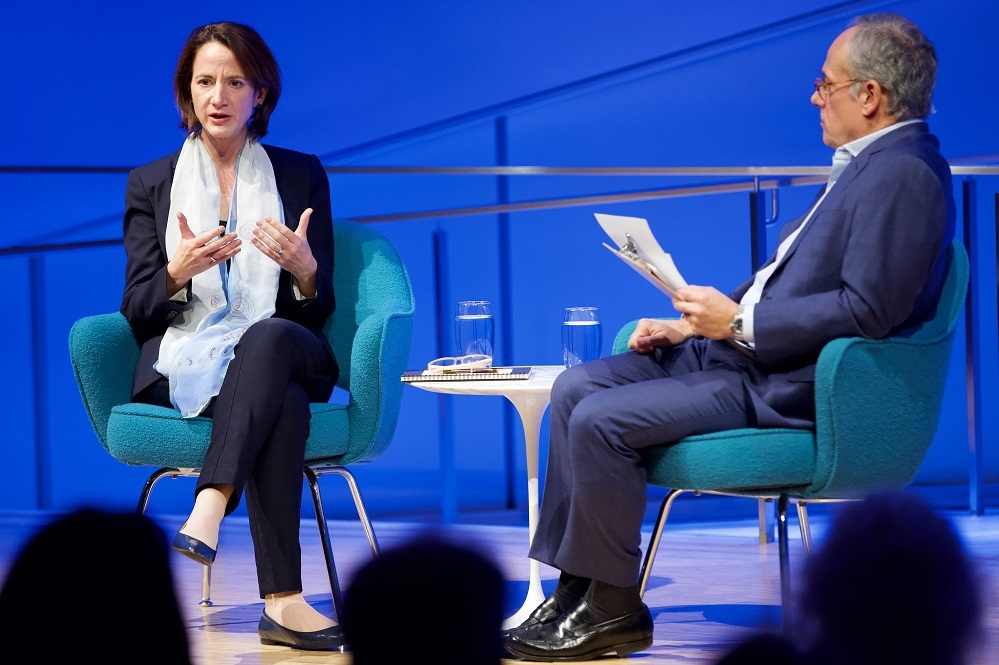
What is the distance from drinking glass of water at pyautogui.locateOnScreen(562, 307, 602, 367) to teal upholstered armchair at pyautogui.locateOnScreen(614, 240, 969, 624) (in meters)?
0.43

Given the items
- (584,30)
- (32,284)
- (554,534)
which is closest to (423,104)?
(584,30)

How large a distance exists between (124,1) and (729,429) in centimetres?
341

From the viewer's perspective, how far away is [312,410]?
7.48 ft

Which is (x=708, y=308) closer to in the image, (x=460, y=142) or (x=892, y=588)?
(x=892, y=588)

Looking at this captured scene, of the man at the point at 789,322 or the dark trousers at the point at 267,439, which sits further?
the dark trousers at the point at 267,439

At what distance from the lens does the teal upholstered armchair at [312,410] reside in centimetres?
225

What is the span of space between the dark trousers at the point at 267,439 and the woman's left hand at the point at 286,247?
20 centimetres

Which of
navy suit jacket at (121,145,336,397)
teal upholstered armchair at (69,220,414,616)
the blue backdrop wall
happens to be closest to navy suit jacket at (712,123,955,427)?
teal upholstered armchair at (69,220,414,616)

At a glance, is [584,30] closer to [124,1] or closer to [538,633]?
[124,1]

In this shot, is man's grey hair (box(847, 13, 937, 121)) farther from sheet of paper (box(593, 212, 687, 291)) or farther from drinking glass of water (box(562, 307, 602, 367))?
drinking glass of water (box(562, 307, 602, 367))

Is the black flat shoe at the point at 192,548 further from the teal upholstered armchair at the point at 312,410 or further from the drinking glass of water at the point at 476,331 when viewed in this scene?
the drinking glass of water at the point at 476,331

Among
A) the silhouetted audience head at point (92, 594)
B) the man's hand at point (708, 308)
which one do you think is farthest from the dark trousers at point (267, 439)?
the silhouetted audience head at point (92, 594)

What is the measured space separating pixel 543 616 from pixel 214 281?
1.02 metres

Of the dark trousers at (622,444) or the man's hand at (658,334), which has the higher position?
the man's hand at (658,334)
